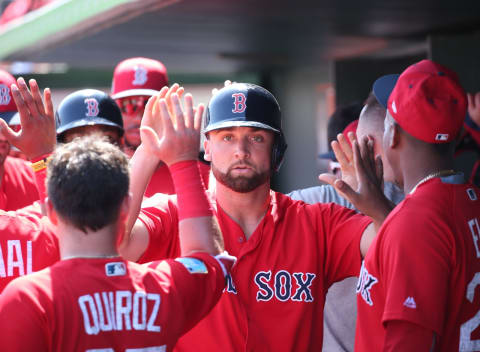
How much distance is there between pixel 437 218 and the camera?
243 cm

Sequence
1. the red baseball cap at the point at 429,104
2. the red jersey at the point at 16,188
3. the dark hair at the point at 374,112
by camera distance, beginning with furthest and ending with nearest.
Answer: the red jersey at the point at 16,188 < the dark hair at the point at 374,112 < the red baseball cap at the point at 429,104

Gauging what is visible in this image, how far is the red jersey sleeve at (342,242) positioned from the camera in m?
3.11

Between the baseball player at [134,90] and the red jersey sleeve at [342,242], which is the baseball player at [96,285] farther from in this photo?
the baseball player at [134,90]

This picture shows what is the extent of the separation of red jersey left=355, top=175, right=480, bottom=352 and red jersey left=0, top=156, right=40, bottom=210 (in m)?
2.96

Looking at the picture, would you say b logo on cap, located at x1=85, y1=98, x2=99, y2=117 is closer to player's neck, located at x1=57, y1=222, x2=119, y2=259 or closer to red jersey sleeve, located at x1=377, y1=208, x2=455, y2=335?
player's neck, located at x1=57, y1=222, x2=119, y2=259

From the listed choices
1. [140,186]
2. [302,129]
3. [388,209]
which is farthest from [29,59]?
[388,209]

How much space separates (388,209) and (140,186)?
3.42 ft

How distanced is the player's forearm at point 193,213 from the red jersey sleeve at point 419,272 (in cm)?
59

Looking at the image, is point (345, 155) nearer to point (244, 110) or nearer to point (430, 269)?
point (244, 110)

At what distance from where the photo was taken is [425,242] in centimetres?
237

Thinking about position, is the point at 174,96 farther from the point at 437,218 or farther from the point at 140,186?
the point at 437,218

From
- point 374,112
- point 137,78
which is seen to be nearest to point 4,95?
point 137,78

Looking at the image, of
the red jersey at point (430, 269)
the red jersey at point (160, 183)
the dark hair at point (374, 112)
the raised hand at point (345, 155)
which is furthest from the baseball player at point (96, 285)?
the red jersey at point (160, 183)

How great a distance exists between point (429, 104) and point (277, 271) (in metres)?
0.94
